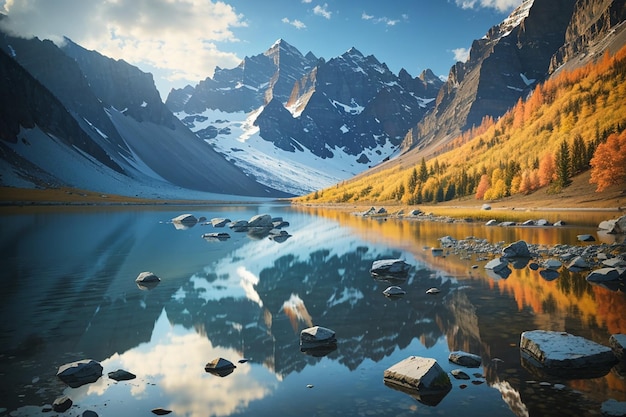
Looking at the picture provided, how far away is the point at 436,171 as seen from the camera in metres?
162

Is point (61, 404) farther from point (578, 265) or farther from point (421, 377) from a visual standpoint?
point (578, 265)

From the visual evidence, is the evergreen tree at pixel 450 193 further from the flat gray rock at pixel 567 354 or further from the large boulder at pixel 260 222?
the flat gray rock at pixel 567 354

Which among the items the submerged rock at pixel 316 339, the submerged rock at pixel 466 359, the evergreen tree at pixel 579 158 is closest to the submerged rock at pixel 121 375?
the submerged rock at pixel 316 339

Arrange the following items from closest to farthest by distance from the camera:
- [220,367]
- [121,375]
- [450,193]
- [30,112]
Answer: [121,375]
[220,367]
[450,193]
[30,112]

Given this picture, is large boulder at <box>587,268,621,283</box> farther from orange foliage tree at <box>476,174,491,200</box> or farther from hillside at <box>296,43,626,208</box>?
orange foliage tree at <box>476,174,491,200</box>

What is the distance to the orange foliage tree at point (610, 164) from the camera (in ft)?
258

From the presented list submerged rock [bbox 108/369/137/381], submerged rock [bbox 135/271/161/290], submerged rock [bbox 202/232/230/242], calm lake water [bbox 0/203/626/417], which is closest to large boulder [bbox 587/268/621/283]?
calm lake water [bbox 0/203/626/417]

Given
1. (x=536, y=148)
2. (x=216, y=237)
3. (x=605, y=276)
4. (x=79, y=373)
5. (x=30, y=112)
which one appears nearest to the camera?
(x=79, y=373)

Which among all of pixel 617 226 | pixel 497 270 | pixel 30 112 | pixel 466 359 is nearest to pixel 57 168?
pixel 30 112

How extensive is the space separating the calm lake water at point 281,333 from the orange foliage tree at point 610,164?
6802cm

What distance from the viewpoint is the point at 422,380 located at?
975 cm

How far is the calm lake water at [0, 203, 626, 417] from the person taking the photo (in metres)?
9.36

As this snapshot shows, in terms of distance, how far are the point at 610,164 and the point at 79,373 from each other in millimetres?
95209

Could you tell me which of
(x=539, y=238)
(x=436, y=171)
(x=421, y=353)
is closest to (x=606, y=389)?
(x=421, y=353)
